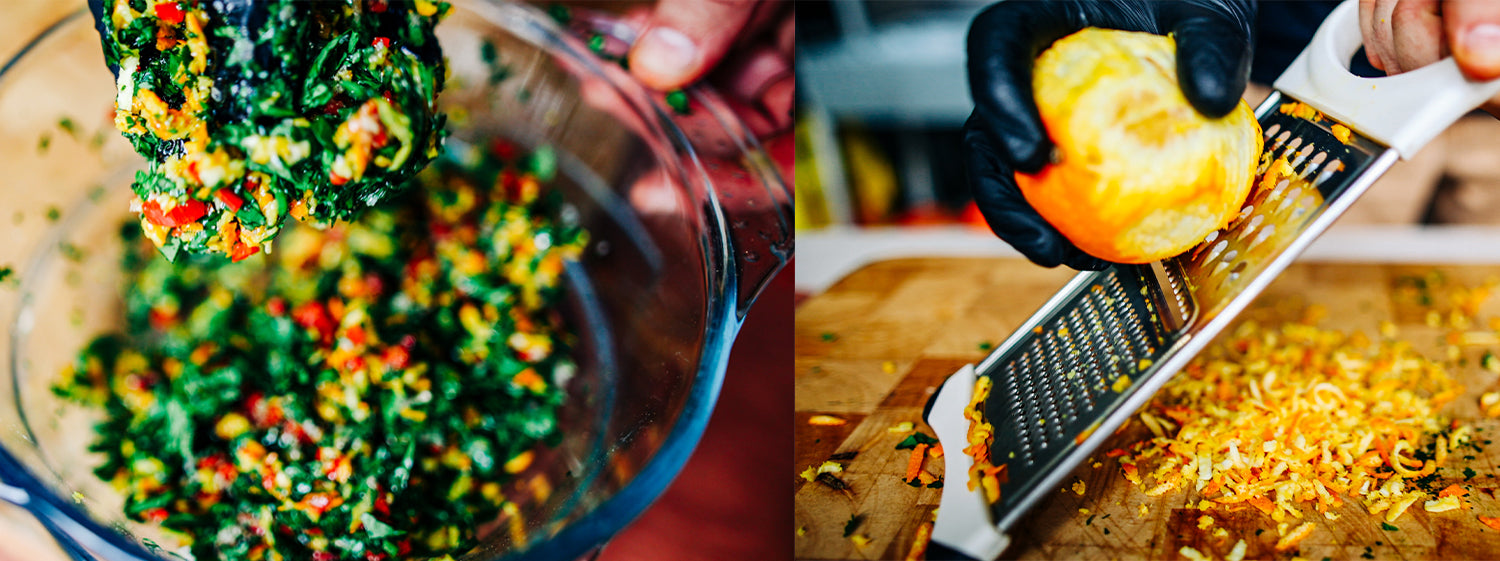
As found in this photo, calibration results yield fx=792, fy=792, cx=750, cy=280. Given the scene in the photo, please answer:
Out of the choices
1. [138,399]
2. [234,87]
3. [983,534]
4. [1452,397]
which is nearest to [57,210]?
[138,399]

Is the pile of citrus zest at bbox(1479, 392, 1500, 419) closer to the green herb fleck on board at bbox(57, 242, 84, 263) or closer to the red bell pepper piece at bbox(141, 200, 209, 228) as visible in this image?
the red bell pepper piece at bbox(141, 200, 209, 228)

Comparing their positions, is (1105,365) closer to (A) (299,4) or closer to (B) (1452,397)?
(B) (1452,397)

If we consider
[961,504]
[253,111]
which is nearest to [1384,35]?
→ [961,504]

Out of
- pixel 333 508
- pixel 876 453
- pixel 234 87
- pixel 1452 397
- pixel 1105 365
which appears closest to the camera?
pixel 234 87

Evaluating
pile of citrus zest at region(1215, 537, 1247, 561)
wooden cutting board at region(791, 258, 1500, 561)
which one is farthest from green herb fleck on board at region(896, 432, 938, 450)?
pile of citrus zest at region(1215, 537, 1247, 561)

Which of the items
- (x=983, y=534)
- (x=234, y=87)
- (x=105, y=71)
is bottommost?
(x=983, y=534)

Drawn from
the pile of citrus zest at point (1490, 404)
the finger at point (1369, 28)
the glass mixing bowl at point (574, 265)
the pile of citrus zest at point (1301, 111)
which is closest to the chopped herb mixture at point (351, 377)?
the glass mixing bowl at point (574, 265)
